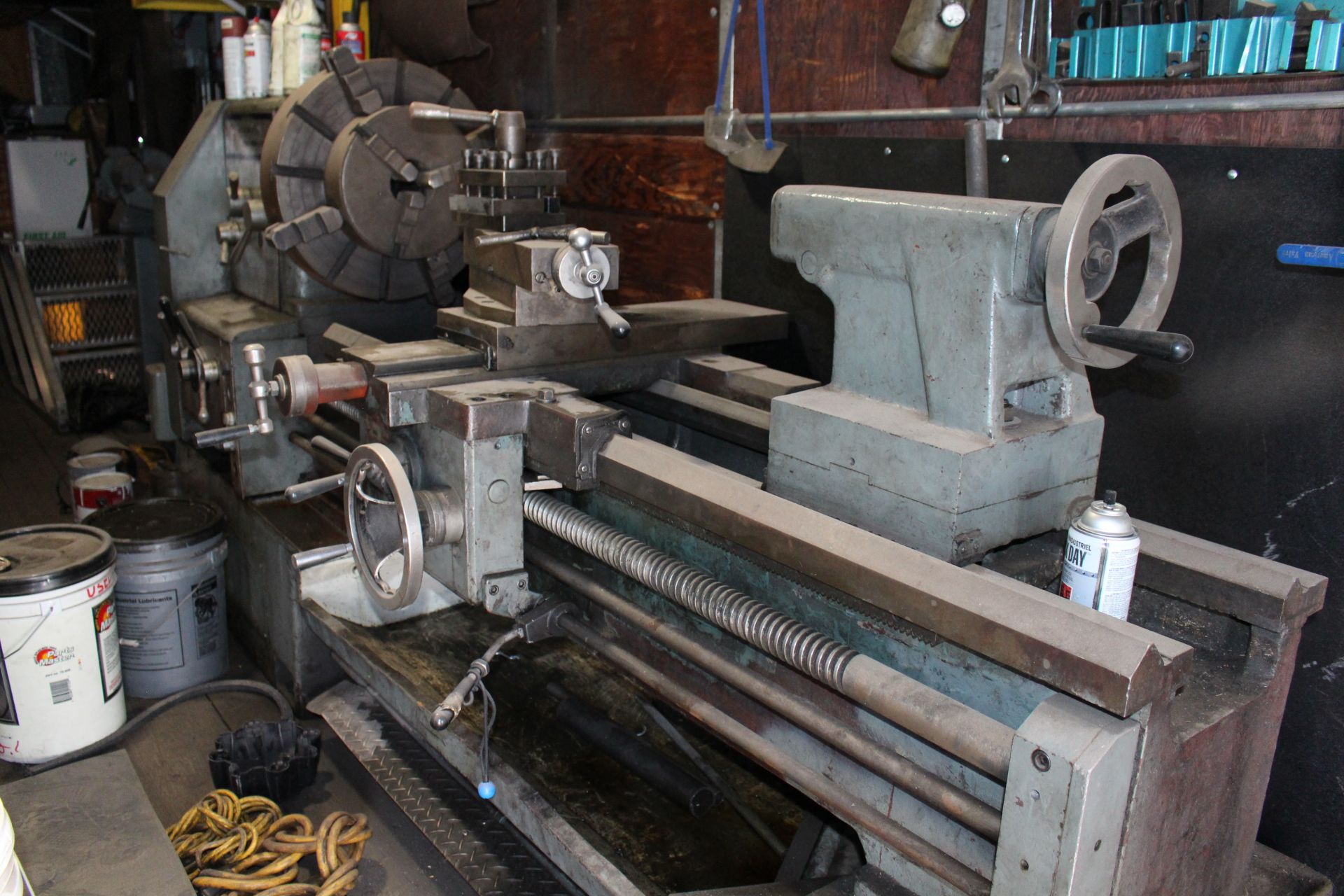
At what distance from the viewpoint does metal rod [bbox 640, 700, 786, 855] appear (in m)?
1.43

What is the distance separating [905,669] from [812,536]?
158 mm

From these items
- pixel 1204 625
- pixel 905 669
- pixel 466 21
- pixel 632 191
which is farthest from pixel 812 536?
pixel 466 21

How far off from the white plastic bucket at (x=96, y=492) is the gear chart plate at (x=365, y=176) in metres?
0.99

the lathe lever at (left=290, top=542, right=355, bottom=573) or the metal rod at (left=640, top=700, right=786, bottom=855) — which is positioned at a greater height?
the lathe lever at (left=290, top=542, right=355, bottom=573)

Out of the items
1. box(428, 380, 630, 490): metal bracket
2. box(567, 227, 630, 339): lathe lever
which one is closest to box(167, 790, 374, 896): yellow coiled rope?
box(428, 380, 630, 490): metal bracket

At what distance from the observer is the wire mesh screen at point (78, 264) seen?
13.3 feet

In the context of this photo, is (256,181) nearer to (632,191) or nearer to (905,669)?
(632,191)

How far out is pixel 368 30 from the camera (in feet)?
10.2

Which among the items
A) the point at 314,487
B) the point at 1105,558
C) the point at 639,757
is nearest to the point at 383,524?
the point at 314,487

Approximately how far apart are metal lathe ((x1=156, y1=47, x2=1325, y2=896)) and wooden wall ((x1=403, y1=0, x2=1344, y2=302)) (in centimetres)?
37

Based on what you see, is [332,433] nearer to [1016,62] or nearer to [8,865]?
[8,865]

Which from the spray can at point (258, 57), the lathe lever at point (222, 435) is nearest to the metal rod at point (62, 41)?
the spray can at point (258, 57)

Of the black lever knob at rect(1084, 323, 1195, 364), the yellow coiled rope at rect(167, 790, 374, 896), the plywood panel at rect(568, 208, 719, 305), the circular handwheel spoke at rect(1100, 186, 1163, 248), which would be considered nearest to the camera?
the black lever knob at rect(1084, 323, 1195, 364)

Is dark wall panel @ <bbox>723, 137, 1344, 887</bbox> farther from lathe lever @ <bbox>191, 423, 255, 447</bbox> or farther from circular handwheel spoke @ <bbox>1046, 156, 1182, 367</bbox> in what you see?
lathe lever @ <bbox>191, 423, 255, 447</bbox>
